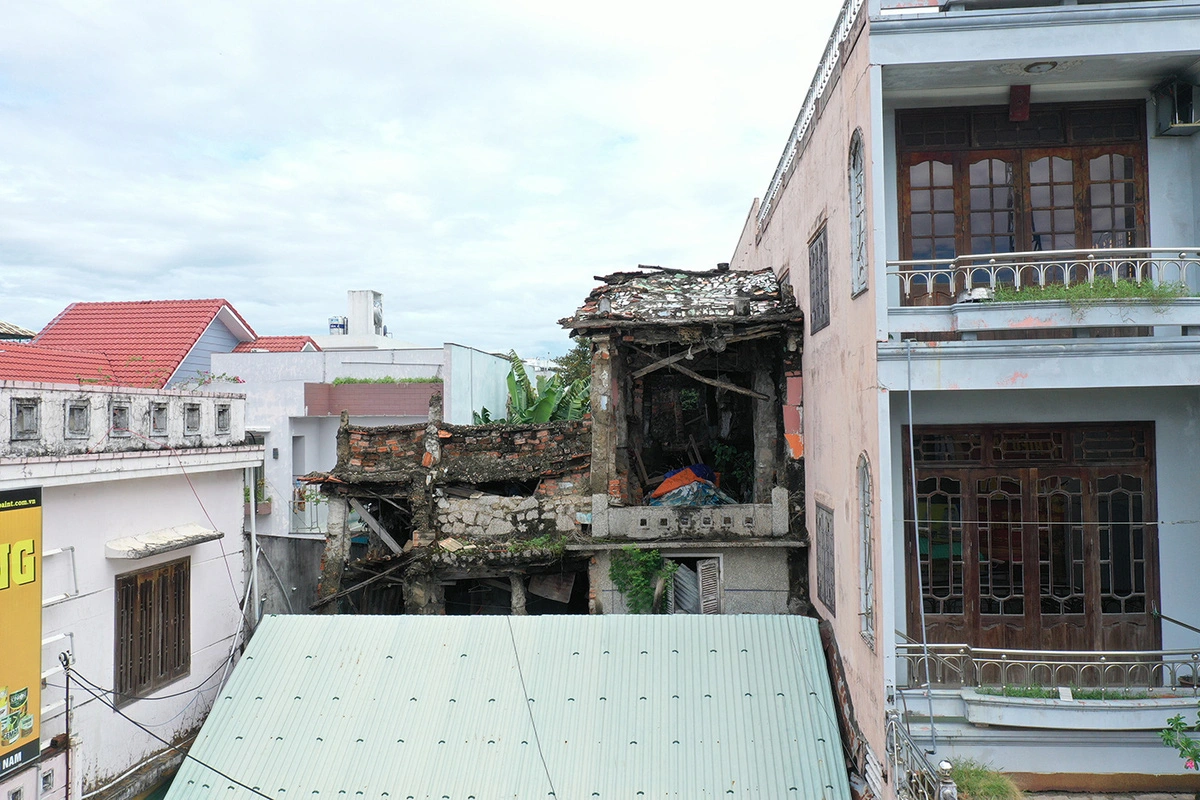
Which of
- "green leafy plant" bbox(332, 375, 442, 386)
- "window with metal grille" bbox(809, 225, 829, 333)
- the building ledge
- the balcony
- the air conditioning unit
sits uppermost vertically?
the air conditioning unit

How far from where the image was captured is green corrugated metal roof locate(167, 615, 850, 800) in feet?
26.6

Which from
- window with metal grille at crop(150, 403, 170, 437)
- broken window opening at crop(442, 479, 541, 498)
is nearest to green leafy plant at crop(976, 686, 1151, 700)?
broken window opening at crop(442, 479, 541, 498)

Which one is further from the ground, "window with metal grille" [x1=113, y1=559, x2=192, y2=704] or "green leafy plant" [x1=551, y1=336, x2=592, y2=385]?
"green leafy plant" [x1=551, y1=336, x2=592, y2=385]

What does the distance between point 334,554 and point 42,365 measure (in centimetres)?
591

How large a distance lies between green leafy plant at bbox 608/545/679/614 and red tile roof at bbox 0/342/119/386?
26.0 feet

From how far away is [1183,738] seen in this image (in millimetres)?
6441

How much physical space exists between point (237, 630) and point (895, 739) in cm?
849

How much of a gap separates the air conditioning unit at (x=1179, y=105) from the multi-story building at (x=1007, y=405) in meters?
0.02

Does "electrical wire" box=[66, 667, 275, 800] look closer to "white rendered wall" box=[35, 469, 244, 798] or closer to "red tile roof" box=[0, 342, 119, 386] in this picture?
"white rendered wall" box=[35, 469, 244, 798]

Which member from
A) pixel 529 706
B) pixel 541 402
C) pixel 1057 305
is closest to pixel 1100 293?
pixel 1057 305

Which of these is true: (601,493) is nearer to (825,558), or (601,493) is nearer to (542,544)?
(542,544)

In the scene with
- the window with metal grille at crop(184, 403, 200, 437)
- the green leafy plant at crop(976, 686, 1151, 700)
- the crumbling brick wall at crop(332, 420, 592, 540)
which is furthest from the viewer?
the crumbling brick wall at crop(332, 420, 592, 540)

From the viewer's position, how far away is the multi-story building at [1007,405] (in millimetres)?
6941

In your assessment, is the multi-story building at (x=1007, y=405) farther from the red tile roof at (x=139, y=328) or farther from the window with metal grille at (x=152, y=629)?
the red tile roof at (x=139, y=328)
